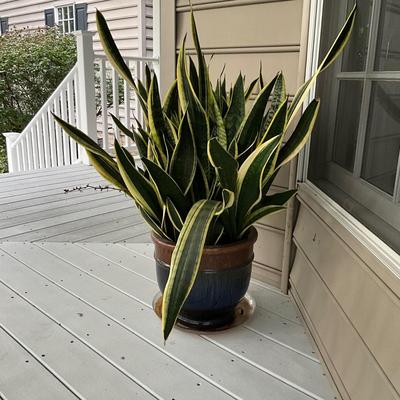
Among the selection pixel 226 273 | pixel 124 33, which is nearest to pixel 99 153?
pixel 226 273

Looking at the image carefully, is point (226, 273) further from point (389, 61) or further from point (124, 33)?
point (124, 33)

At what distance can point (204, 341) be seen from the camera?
4.70 feet

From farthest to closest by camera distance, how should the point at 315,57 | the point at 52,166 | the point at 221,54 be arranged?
the point at 52,166 → the point at 221,54 → the point at 315,57

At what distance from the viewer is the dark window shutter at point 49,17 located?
725 centimetres

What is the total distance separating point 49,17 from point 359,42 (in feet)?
23.5

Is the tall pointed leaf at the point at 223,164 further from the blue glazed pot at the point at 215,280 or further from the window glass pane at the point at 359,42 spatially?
the window glass pane at the point at 359,42

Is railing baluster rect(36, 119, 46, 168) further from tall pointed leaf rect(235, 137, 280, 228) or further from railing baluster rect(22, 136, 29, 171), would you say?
tall pointed leaf rect(235, 137, 280, 228)

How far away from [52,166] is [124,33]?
273 cm

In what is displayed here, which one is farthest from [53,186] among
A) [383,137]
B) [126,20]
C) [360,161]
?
[126,20]

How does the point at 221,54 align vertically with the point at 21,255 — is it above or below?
above

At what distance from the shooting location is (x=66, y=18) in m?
7.01

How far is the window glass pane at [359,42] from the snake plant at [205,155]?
0.19 m

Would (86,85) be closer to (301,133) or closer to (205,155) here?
(205,155)

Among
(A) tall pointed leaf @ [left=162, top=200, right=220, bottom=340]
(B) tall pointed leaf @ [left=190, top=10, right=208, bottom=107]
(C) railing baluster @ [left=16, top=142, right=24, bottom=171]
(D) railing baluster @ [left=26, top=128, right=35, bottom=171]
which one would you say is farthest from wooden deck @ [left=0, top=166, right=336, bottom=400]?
(C) railing baluster @ [left=16, top=142, right=24, bottom=171]
